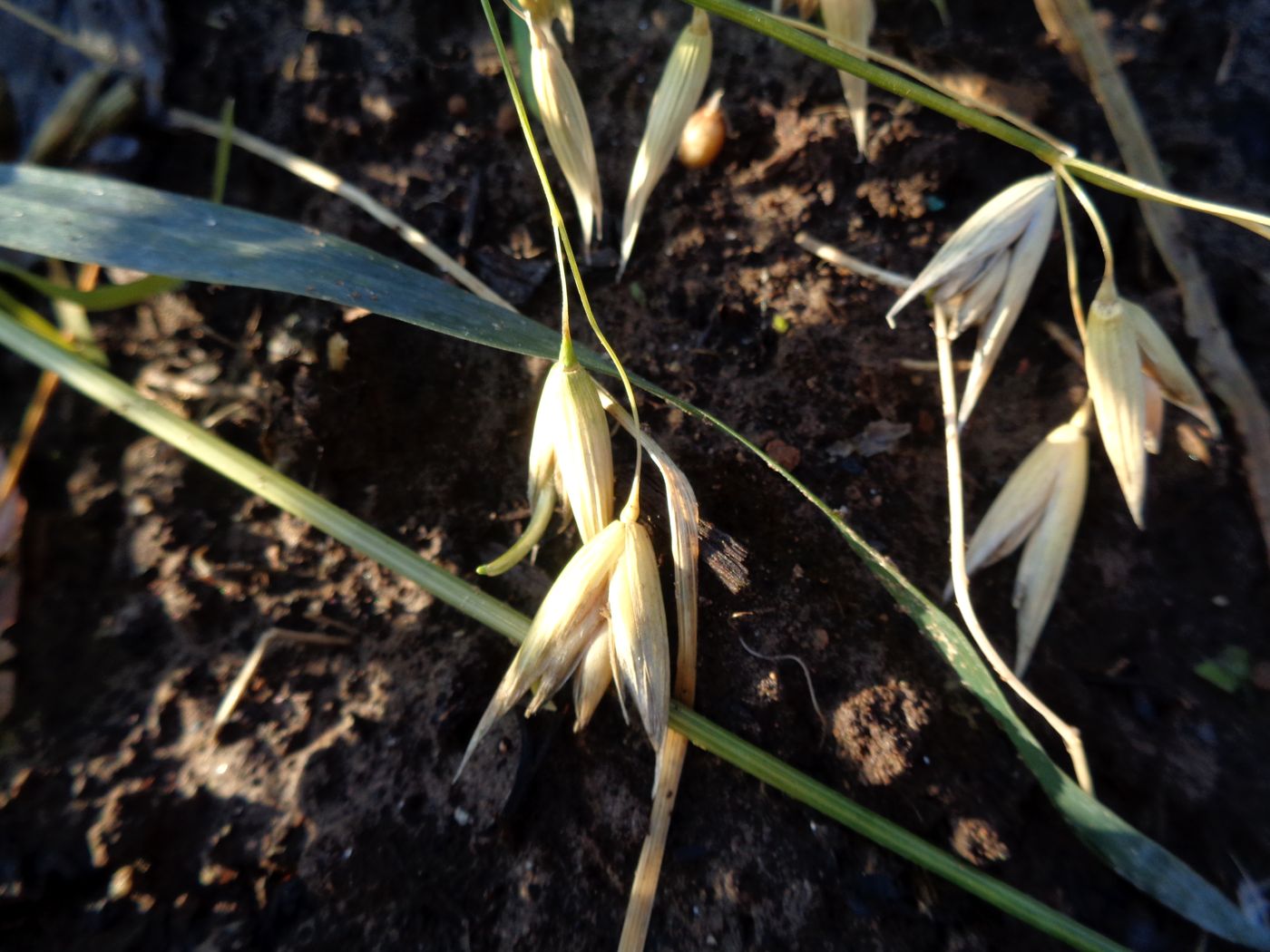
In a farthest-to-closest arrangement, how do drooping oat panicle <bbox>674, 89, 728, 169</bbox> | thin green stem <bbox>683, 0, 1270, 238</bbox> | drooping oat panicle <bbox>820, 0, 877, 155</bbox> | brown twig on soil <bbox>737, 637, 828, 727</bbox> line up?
drooping oat panicle <bbox>674, 89, 728, 169</bbox>
drooping oat panicle <bbox>820, 0, 877, 155</bbox>
brown twig on soil <bbox>737, 637, 828, 727</bbox>
thin green stem <bbox>683, 0, 1270, 238</bbox>

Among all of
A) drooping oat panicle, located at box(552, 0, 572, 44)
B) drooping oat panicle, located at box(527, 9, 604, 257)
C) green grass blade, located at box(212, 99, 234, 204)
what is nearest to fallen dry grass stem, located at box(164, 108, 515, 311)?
green grass blade, located at box(212, 99, 234, 204)

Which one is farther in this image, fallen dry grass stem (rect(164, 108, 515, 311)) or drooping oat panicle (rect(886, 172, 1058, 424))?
fallen dry grass stem (rect(164, 108, 515, 311))

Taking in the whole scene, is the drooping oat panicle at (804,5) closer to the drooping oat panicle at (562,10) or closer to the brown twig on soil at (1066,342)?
the drooping oat panicle at (562,10)

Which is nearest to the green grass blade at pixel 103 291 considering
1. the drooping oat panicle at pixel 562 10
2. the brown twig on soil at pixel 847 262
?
the drooping oat panicle at pixel 562 10

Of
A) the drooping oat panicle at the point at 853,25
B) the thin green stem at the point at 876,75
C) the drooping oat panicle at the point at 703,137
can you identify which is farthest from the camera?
Answer: the drooping oat panicle at the point at 703,137

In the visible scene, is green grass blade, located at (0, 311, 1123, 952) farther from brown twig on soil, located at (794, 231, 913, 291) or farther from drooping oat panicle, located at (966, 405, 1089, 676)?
brown twig on soil, located at (794, 231, 913, 291)

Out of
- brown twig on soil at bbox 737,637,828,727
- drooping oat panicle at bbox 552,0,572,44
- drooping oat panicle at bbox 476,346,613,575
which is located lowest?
brown twig on soil at bbox 737,637,828,727
